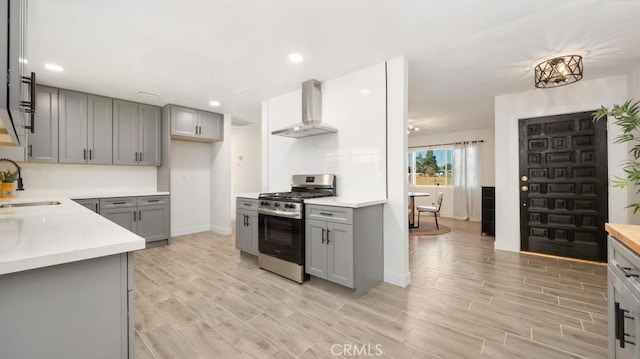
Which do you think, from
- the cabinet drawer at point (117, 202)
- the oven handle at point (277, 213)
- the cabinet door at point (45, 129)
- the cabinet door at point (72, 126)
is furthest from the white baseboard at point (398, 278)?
the cabinet door at point (45, 129)

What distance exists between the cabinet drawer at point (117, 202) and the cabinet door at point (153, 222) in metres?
0.16

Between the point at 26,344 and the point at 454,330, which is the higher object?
the point at 26,344

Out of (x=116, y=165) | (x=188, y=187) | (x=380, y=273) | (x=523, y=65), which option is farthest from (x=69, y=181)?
(x=523, y=65)

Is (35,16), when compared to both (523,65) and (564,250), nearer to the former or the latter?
(523,65)

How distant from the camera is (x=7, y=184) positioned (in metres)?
3.08

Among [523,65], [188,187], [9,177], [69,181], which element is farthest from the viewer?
[188,187]

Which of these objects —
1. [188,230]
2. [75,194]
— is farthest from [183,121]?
[188,230]

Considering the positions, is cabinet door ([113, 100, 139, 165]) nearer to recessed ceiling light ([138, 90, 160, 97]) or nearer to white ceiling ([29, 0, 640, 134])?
white ceiling ([29, 0, 640, 134])

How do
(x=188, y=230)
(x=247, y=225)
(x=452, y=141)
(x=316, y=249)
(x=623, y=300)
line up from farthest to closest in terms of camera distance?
(x=452, y=141), (x=188, y=230), (x=247, y=225), (x=316, y=249), (x=623, y=300)

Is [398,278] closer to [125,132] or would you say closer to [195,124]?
[195,124]

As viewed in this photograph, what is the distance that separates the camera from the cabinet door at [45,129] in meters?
3.54

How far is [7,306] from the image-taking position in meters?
0.81

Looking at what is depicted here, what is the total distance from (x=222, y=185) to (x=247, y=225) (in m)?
2.03

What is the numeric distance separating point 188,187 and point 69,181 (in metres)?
1.75
